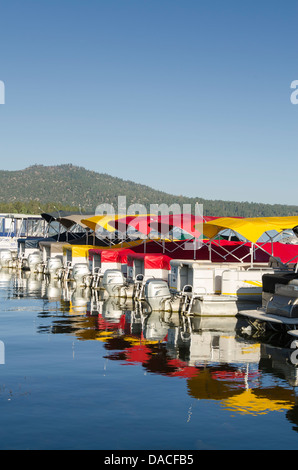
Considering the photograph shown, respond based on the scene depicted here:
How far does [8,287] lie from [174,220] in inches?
450

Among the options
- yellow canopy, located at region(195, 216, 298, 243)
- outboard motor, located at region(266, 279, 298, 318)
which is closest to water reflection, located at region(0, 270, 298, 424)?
outboard motor, located at region(266, 279, 298, 318)

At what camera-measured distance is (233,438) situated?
36.5 feet

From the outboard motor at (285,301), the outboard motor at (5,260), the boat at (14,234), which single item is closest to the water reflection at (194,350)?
the outboard motor at (285,301)

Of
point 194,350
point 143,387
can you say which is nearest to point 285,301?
point 194,350

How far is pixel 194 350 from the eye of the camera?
1878 centimetres

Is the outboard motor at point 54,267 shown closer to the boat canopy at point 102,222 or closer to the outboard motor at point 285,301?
the boat canopy at point 102,222

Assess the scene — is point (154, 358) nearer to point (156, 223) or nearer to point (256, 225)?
point (256, 225)

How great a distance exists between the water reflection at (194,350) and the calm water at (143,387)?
0.10 ft

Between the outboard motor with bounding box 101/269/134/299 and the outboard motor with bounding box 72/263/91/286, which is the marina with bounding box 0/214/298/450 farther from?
the outboard motor with bounding box 72/263/91/286

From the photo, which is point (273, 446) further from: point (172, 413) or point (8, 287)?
point (8, 287)

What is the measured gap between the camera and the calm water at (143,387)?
11.2 m

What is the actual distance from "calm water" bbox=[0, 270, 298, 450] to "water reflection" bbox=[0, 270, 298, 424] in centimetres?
3
